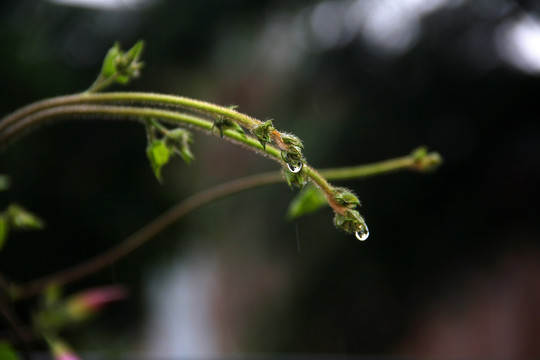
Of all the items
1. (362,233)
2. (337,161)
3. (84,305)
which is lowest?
(362,233)

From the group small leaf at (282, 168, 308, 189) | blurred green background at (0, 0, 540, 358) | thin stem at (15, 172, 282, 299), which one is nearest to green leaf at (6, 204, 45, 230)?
thin stem at (15, 172, 282, 299)

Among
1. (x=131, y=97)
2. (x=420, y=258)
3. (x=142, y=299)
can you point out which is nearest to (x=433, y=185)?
(x=420, y=258)

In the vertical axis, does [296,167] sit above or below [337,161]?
below

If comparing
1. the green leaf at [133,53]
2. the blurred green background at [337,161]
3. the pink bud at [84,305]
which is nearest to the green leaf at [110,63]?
the green leaf at [133,53]

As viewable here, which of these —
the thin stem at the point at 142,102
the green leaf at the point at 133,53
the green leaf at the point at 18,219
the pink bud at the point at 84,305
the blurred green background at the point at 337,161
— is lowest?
the thin stem at the point at 142,102

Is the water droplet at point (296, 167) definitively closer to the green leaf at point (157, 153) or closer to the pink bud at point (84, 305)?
the green leaf at point (157, 153)

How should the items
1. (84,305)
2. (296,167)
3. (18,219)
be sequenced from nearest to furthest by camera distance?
(296,167) → (18,219) → (84,305)

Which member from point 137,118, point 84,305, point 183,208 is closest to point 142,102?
point 137,118

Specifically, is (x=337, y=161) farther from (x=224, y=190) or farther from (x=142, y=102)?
(x=142, y=102)

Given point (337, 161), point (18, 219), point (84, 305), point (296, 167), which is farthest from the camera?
point (337, 161)

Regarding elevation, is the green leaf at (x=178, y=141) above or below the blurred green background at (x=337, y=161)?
below
